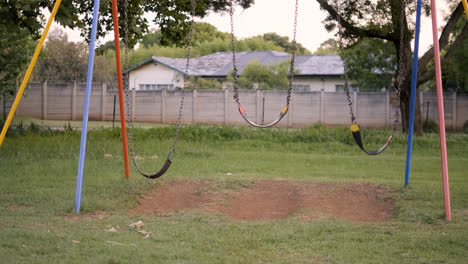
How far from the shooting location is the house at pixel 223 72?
40062mm

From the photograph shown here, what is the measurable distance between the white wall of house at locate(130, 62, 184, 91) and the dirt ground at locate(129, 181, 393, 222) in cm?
3093

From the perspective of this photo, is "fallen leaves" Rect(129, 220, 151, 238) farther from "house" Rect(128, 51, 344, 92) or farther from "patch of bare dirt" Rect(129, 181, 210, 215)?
"house" Rect(128, 51, 344, 92)

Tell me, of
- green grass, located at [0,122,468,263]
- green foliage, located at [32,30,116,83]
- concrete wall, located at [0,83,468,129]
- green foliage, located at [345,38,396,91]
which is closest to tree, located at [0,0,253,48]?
green grass, located at [0,122,468,263]

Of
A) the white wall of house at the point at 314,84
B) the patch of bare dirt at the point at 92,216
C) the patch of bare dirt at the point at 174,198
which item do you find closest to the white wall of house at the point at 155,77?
the white wall of house at the point at 314,84

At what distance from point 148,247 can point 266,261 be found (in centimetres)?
129

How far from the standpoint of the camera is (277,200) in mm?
9391

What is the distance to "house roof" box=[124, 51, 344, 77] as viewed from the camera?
40000 millimetres

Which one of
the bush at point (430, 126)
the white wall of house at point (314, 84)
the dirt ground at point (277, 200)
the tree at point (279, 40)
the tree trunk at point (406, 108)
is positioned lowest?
the dirt ground at point (277, 200)

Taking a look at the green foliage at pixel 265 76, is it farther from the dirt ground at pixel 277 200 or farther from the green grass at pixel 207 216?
the dirt ground at pixel 277 200

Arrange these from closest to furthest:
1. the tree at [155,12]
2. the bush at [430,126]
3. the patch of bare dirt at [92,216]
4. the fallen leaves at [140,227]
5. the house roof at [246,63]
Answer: the fallen leaves at [140,227]
the patch of bare dirt at [92,216]
the tree at [155,12]
the bush at [430,126]
the house roof at [246,63]

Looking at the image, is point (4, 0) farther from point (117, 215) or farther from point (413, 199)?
point (413, 199)

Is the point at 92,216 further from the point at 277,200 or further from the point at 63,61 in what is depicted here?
the point at 63,61

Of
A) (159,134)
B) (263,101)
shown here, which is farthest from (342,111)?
(159,134)

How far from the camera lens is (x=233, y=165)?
42.5ft
